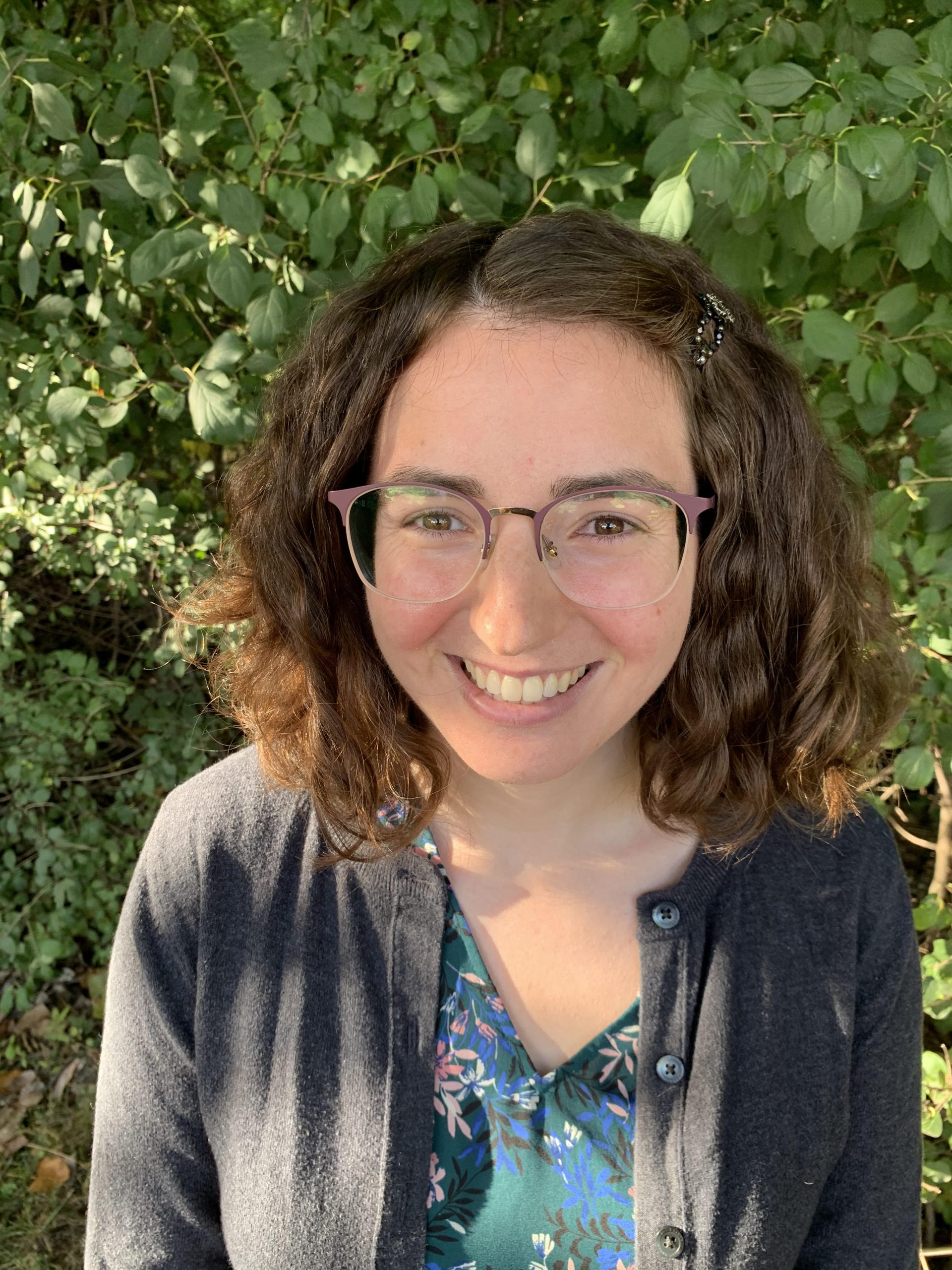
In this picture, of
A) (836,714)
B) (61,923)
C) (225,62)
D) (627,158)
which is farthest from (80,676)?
(836,714)

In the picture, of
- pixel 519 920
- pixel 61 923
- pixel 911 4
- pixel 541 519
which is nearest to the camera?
pixel 541 519

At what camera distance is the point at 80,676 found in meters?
3.15

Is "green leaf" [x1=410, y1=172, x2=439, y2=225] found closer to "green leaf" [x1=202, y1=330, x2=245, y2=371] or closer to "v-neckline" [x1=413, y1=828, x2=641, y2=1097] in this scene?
"green leaf" [x1=202, y1=330, x2=245, y2=371]

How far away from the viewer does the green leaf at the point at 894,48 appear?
1567 millimetres

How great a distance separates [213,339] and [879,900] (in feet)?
6.26

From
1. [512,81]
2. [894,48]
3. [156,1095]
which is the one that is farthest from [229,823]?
[894,48]

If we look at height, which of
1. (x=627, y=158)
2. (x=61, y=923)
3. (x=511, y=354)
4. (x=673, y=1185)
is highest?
(x=627, y=158)

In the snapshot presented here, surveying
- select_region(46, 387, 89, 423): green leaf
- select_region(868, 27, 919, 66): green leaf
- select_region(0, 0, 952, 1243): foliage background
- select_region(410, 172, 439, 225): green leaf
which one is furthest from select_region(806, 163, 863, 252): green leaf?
select_region(46, 387, 89, 423): green leaf

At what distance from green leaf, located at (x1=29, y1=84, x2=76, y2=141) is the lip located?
1386 mm

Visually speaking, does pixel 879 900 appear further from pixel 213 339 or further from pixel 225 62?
pixel 225 62

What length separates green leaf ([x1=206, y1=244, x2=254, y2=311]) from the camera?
1900 millimetres

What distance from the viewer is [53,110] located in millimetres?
1942

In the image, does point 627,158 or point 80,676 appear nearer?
point 627,158

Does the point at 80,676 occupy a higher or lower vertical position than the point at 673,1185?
higher
